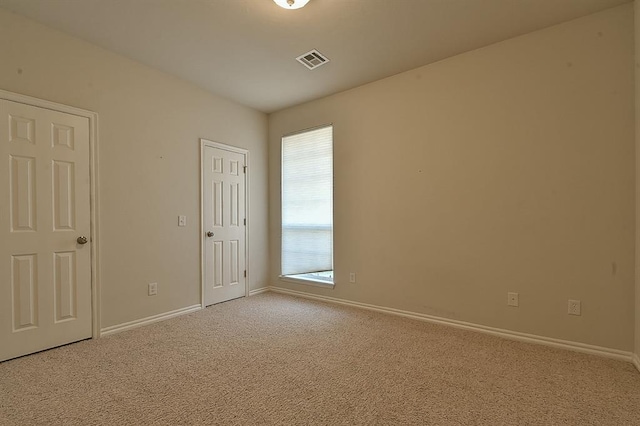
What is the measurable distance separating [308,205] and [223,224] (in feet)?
3.84

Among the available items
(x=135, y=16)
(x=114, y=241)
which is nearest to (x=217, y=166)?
(x=114, y=241)

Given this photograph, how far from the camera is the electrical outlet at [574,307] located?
2.55m

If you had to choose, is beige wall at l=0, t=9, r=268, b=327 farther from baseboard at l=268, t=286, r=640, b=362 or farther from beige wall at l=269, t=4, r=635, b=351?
baseboard at l=268, t=286, r=640, b=362

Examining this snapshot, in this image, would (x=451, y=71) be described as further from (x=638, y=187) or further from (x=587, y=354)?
(x=587, y=354)

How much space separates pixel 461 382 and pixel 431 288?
1.28 meters

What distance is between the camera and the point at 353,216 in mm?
3848

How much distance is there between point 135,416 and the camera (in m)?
1.72

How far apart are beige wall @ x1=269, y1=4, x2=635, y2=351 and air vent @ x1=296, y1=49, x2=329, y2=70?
0.75 meters

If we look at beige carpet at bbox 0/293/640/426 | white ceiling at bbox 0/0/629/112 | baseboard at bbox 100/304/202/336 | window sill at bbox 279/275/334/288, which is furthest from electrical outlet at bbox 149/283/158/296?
white ceiling at bbox 0/0/629/112

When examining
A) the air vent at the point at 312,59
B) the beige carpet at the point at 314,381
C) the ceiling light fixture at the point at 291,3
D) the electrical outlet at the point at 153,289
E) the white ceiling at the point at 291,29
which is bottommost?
the beige carpet at the point at 314,381

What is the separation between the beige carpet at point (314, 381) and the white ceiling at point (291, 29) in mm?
2742

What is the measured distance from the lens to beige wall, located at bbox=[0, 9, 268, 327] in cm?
260

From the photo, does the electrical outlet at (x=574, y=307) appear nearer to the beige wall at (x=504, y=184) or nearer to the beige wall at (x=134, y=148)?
the beige wall at (x=504, y=184)

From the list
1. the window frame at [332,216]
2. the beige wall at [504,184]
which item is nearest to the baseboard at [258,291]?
the window frame at [332,216]
